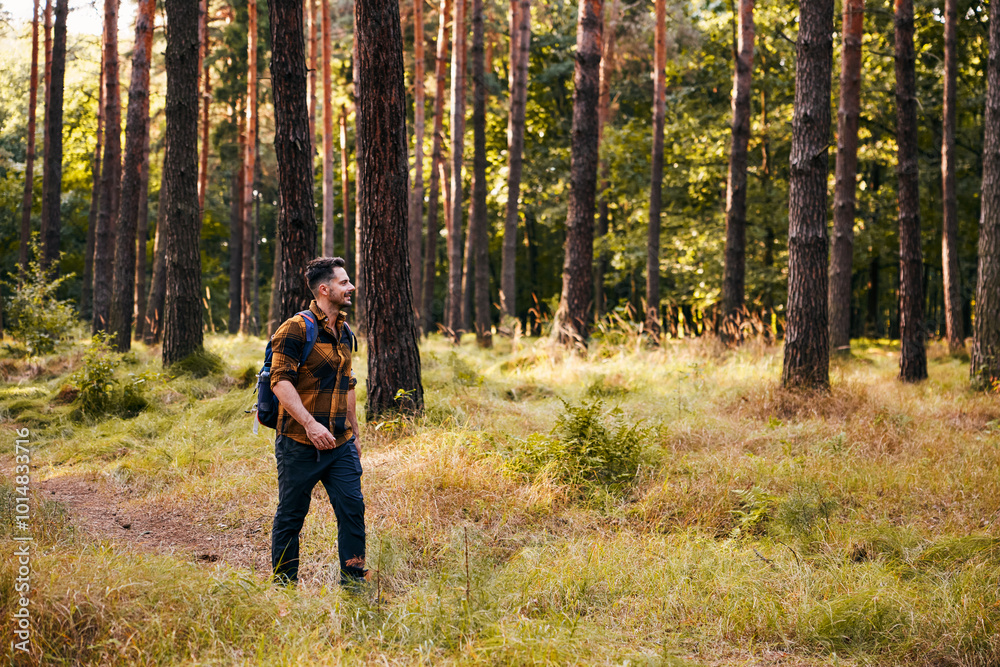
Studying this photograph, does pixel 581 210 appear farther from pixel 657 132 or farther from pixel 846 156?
pixel 657 132

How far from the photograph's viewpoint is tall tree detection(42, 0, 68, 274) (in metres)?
18.0

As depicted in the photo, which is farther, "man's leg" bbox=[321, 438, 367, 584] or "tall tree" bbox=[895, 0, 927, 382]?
"tall tree" bbox=[895, 0, 927, 382]

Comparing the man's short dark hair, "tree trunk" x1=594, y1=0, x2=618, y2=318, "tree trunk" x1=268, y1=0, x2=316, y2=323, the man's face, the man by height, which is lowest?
the man

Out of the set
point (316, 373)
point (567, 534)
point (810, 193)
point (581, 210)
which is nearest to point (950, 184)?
point (581, 210)

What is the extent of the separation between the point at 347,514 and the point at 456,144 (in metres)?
15.7

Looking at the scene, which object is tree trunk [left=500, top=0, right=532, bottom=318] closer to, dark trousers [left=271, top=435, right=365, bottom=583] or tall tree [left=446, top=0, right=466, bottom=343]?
tall tree [left=446, top=0, right=466, bottom=343]

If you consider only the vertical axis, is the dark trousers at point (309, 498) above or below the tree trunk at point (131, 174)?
below

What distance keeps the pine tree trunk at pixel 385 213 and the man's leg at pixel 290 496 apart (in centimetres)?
344

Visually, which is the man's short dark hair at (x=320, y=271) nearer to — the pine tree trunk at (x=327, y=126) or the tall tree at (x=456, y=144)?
the tall tree at (x=456, y=144)

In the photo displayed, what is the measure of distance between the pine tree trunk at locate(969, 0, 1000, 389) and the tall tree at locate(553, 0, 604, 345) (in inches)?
230

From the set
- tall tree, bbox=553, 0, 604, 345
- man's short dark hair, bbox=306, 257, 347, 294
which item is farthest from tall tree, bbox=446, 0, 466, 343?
man's short dark hair, bbox=306, 257, 347, 294

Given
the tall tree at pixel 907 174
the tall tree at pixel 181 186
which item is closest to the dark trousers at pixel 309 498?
the tall tree at pixel 181 186

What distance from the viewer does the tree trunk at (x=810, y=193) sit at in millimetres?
9188

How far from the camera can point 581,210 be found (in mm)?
13055
